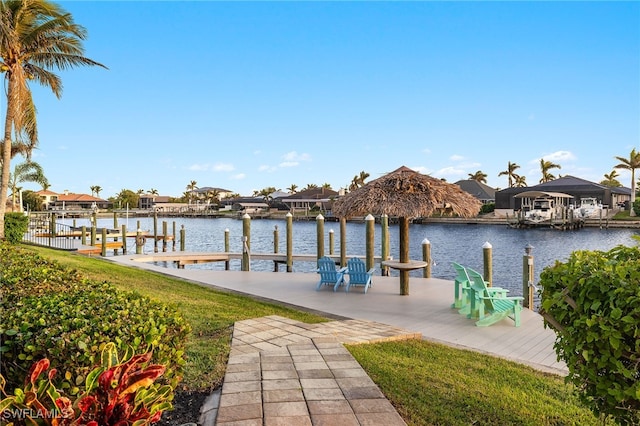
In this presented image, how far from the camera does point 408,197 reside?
938cm

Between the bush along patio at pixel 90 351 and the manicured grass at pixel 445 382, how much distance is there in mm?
1105

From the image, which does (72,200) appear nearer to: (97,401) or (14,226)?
(14,226)

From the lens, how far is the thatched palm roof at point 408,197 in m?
9.25

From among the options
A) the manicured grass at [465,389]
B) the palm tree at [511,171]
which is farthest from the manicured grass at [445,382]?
the palm tree at [511,171]

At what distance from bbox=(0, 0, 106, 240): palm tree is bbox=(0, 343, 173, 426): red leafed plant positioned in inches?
563

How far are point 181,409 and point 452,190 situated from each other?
25.7 ft

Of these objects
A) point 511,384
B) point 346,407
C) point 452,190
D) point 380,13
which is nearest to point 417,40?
point 380,13

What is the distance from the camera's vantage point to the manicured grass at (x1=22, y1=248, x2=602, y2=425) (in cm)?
338

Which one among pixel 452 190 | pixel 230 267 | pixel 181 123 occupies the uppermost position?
pixel 181 123

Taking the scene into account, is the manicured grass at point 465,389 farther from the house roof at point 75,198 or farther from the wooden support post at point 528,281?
the house roof at point 75,198


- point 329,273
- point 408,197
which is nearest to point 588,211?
point 408,197

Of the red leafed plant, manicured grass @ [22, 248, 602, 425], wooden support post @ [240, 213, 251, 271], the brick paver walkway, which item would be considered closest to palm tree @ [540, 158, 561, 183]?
wooden support post @ [240, 213, 251, 271]

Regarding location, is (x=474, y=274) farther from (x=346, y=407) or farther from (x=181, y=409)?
(x=181, y=409)

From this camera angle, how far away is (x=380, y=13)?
1088 centimetres
